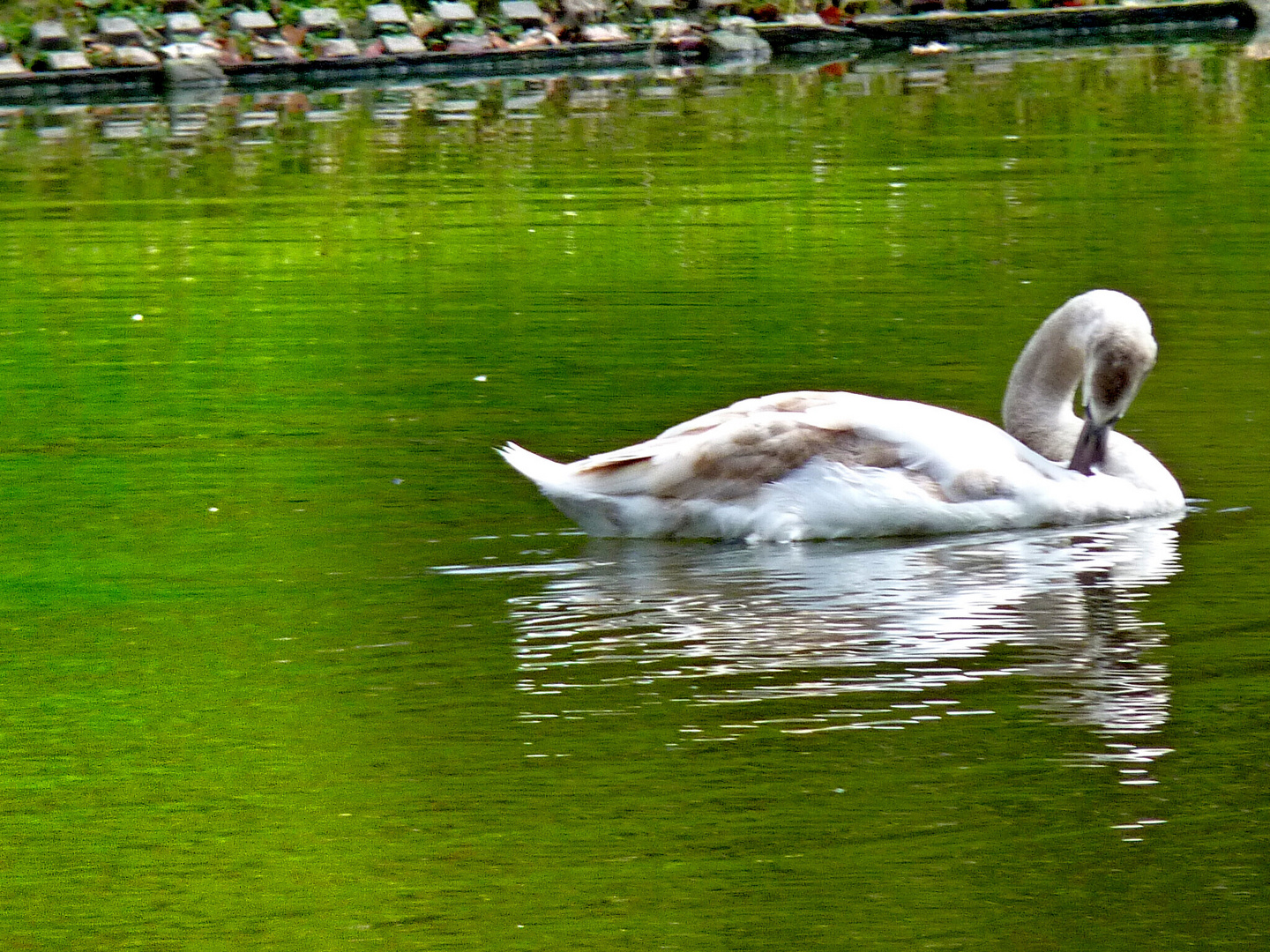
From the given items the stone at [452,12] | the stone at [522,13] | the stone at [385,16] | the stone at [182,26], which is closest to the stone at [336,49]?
the stone at [385,16]

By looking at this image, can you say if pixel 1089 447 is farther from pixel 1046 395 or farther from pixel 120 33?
pixel 120 33

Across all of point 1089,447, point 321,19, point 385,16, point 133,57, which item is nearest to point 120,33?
point 133,57

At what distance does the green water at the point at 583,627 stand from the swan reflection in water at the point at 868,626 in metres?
0.02

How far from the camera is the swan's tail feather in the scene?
25.4 ft

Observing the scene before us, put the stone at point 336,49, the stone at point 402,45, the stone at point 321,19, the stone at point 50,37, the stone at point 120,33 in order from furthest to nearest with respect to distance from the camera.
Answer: the stone at point 321,19
the stone at point 402,45
the stone at point 336,49
the stone at point 120,33
the stone at point 50,37

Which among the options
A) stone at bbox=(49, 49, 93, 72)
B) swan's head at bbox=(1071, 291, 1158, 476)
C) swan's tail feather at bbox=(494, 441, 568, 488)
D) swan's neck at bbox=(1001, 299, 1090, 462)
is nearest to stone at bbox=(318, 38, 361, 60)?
stone at bbox=(49, 49, 93, 72)

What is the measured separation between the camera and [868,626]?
661 cm

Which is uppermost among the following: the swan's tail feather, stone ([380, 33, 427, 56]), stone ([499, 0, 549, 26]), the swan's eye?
the swan's eye

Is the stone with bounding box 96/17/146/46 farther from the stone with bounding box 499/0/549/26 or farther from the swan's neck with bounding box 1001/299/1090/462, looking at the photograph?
the swan's neck with bounding box 1001/299/1090/462

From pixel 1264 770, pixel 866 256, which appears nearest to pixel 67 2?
pixel 866 256

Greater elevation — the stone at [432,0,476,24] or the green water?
the green water

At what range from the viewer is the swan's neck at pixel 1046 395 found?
8.13 meters

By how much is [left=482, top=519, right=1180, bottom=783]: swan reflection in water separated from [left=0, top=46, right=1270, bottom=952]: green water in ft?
0.06

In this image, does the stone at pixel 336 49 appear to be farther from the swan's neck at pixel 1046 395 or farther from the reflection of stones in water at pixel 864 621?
the reflection of stones in water at pixel 864 621
